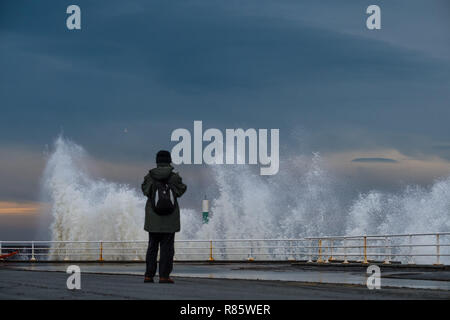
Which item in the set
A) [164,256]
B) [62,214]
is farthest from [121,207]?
[164,256]

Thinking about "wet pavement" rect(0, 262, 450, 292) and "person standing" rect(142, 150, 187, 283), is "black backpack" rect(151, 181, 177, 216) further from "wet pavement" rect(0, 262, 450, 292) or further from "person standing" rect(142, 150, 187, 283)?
"wet pavement" rect(0, 262, 450, 292)

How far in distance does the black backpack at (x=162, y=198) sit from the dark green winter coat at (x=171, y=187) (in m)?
0.06

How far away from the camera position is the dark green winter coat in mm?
10570

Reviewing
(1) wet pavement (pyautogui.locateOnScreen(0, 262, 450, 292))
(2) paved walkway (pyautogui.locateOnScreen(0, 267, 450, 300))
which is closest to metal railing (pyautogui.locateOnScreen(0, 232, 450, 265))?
(1) wet pavement (pyautogui.locateOnScreen(0, 262, 450, 292))

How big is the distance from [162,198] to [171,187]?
207 millimetres

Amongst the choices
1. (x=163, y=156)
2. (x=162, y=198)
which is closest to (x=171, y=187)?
(x=162, y=198)

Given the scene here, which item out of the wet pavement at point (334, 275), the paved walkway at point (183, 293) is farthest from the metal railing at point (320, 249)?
the paved walkway at point (183, 293)

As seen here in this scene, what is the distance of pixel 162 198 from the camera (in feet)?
34.4

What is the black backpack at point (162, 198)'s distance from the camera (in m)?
10.5

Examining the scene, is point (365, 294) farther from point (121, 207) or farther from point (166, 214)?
A: point (121, 207)

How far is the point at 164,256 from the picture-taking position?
1086 cm

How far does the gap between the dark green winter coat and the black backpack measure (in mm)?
64

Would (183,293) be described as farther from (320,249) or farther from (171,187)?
(320,249)

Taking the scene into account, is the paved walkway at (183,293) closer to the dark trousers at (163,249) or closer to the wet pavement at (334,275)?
the dark trousers at (163,249)
